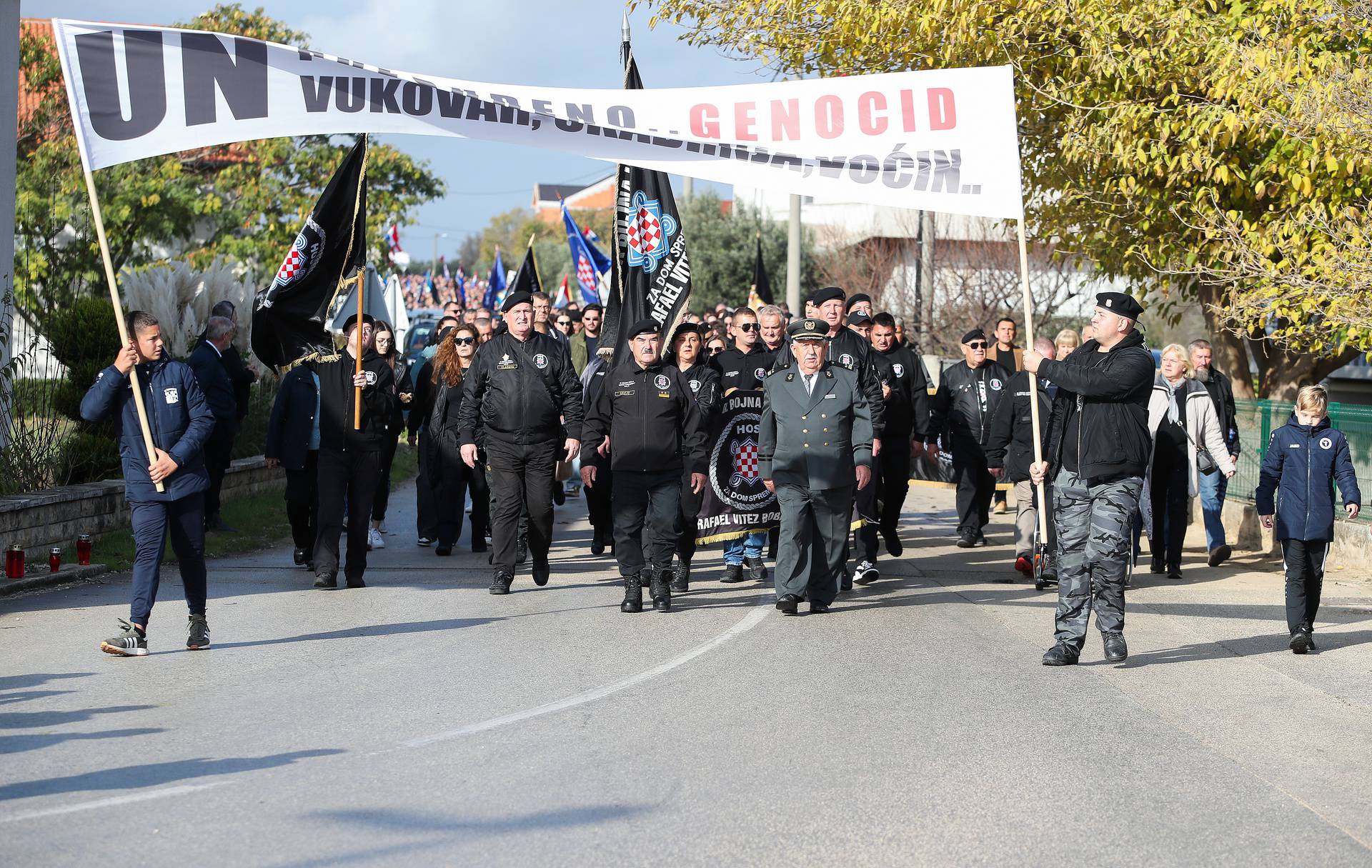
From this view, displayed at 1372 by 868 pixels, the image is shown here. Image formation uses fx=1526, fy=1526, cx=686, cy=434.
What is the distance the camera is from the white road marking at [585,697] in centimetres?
666

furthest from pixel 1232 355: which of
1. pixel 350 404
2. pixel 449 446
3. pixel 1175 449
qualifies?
pixel 350 404

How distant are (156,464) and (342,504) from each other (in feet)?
10.3

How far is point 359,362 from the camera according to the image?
1156 centimetres

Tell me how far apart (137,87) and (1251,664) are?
7337mm

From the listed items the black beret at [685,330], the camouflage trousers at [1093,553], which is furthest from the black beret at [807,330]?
the camouflage trousers at [1093,553]

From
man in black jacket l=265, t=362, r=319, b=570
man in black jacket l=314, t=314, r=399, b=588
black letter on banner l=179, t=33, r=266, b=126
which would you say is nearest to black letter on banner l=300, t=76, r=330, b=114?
black letter on banner l=179, t=33, r=266, b=126

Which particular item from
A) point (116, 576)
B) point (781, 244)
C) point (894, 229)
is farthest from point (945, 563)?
point (781, 244)

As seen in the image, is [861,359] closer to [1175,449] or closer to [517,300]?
[517,300]

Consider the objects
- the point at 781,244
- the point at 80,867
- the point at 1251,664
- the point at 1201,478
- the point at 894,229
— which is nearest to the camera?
the point at 80,867

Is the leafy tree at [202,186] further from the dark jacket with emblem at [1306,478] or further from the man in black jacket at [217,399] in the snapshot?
the dark jacket with emblem at [1306,478]

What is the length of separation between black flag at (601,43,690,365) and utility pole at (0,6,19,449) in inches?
199

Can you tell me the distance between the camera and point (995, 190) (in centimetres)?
992

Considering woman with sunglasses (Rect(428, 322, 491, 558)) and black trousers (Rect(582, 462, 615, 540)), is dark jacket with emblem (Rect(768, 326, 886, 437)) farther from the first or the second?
woman with sunglasses (Rect(428, 322, 491, 558))

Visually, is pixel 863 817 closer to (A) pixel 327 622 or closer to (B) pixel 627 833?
(B) pixel 627 833
